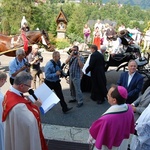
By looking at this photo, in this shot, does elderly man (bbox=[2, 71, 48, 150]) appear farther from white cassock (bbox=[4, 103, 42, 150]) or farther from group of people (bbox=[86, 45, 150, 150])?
group of people (bbox=[86, 45, 150, 150])

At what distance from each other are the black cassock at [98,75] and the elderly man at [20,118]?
399 cm

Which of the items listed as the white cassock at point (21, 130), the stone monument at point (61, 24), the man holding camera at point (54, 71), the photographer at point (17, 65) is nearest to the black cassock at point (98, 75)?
the man holding camera at point (54, 71)

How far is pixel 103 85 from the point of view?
7.80m

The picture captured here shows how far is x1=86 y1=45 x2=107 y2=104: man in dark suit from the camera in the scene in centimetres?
734

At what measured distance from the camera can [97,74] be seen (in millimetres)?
7684

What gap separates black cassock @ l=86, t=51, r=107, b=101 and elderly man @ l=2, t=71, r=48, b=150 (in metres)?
3.99

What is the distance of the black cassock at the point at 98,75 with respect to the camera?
24.1 ft

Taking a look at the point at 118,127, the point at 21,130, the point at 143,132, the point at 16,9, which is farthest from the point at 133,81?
the point at 16,9

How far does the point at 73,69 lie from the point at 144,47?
34.3 ft

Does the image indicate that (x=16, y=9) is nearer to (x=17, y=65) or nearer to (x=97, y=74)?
(x=97, y=74)

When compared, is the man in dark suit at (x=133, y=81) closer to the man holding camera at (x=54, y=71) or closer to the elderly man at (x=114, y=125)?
the man holding camera at (x=54, y=71)

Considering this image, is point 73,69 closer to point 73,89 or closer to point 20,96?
point 73,89

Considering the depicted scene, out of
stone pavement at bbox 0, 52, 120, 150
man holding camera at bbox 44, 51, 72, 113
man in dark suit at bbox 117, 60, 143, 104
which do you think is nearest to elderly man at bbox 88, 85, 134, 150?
man in dark suit at bbox 117, 60, 143, 104

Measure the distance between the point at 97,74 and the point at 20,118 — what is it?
4535mm
